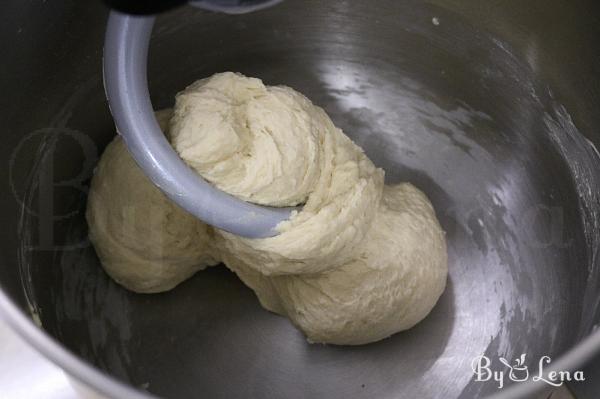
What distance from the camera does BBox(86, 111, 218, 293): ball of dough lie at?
1.06m

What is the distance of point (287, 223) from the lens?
37.9 inches

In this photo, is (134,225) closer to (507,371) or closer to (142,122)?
(142,122)

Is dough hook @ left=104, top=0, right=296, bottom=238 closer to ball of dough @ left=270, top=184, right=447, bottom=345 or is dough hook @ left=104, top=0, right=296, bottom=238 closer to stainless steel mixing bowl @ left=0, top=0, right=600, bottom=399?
stainless steel mixing bowl @ left=0, top=0, right=600, bottom=399

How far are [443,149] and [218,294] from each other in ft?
1.68

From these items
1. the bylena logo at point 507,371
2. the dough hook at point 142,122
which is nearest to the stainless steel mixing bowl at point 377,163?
the bylena logo at point 507,371

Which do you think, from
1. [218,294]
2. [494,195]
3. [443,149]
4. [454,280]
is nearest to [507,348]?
A: [454,280]

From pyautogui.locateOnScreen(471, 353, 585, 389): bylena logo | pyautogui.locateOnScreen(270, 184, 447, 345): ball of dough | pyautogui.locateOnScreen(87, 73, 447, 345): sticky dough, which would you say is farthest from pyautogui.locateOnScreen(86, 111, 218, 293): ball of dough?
pyautogui.locateOnScreen(471, 353, 585, 389): bylena logo

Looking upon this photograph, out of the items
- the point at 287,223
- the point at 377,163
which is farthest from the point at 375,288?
the point at 377,163

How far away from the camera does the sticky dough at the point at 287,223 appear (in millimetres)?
956

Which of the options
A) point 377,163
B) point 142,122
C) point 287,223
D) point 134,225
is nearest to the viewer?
point 142,122

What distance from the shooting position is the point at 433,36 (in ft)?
3.78

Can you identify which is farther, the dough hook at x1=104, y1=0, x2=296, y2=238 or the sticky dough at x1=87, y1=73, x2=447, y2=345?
the sticky dough at x1=87, y1=73, x2=447, y2=345

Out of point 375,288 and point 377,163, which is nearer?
point 375,288

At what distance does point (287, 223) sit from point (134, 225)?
27cm
